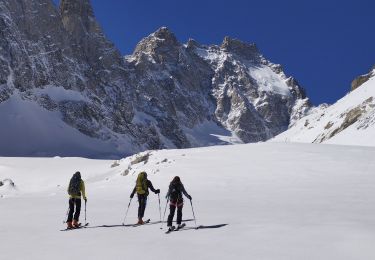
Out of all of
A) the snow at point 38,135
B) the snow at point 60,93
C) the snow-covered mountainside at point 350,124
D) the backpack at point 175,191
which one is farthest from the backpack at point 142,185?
the snow at point 60,93

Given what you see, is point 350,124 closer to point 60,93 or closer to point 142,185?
point 142,185

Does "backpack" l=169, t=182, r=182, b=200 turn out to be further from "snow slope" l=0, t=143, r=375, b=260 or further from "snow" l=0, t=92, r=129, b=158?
"snow" l=0, t=92, r=129, b=158

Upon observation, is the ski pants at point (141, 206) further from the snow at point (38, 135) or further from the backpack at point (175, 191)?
the snow at point (38, 135)

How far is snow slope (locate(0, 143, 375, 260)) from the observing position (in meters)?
10.6

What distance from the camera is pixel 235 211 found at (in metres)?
16.8

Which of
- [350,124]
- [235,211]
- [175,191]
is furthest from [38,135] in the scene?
[175,191]

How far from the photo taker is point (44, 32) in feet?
616

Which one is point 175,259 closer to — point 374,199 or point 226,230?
point 226,230

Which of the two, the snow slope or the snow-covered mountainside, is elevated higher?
the snow-covered mountainside

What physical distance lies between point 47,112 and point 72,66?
42.5m

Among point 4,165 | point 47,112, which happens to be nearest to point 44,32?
point 47,112

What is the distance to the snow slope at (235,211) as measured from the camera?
10625mm

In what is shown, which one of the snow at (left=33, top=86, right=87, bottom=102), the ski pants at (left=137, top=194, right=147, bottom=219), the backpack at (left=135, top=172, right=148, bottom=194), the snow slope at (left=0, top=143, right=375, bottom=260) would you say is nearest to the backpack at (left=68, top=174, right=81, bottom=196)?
the snow slope at (left=0, top=143, right=375, bottom=260)

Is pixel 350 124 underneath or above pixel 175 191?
above
